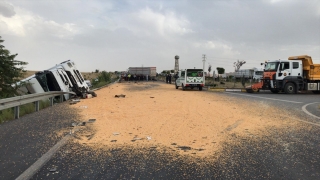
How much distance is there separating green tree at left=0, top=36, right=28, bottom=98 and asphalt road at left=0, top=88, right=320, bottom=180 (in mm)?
7749

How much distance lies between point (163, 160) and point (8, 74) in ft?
39.2

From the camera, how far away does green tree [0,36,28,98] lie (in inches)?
520

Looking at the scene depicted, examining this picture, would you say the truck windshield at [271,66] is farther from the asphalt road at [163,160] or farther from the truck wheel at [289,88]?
the asphalt road at [163,160]

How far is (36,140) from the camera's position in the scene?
235 inches

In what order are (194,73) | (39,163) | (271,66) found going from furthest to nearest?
(194,73)
(271,66)
(39,163)

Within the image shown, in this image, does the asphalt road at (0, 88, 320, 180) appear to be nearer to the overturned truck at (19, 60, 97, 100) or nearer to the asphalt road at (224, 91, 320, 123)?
the asphalt road at (224, 91, 320, 123)

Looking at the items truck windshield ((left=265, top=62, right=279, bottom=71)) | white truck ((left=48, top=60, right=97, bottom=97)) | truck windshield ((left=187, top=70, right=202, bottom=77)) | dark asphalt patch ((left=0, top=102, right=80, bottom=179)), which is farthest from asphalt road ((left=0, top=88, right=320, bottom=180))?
truck windshield ((left=187, top=70, right=202, bottom=77))

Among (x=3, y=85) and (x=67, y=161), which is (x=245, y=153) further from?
(x=3, y=85)

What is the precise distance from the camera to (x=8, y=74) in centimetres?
1349

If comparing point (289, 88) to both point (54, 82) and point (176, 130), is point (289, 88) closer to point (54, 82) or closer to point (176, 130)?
point (54, 82)

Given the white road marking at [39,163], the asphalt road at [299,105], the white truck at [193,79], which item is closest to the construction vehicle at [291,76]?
the asphalt road at [299,105]

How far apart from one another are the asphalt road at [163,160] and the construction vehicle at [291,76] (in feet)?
59.9

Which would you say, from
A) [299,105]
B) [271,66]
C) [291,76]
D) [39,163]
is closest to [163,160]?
[39,163]

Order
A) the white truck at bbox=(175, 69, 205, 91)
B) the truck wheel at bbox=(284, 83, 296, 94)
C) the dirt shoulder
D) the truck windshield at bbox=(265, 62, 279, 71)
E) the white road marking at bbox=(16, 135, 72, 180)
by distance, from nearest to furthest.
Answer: the white road marking at bbox=(16, 135, 72, 180) < the dirt shoulder < the truck wheel at bbox=(284, 83, 296, 94) < the truck windshield at bbox=(265, 62, 279, 71) < the white truck at bbox=(175, 69, 205, 91)
